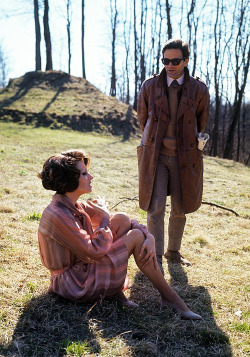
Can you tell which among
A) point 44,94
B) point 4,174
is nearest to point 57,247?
point 4,174

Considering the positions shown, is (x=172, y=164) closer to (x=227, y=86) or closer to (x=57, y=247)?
(x=57, y=247)

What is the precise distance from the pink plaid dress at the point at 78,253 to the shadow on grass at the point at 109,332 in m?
0.14

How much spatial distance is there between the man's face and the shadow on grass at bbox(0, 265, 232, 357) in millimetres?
2208

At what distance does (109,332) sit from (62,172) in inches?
45.6

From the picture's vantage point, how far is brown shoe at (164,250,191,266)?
4176 mm

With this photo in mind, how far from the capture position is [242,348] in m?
2.53

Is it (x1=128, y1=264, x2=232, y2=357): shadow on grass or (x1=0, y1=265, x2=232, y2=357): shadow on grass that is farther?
(x1=128, y1=264, x2=232, y2=357): shadow on grass

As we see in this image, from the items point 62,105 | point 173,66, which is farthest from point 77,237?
point 62,105

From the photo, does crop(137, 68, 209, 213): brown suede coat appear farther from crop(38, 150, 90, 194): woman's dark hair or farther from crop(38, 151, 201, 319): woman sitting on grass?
crop(38, 150, 90, 194): woman's dark hair

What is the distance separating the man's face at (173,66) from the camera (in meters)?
3.65

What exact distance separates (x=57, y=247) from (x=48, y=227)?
17cm

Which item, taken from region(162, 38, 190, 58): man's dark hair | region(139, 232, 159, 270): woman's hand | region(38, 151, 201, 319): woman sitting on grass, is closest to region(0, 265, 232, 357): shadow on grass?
region(38, 151, 201, 319): woman sitting on grass

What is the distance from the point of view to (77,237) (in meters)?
2.57

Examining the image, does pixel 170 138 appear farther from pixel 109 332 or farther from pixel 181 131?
pixel 109 332
